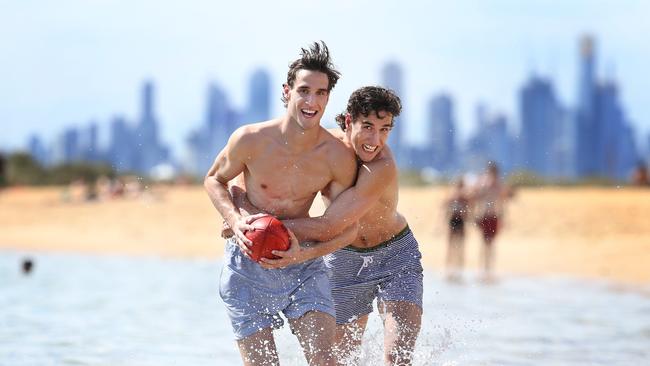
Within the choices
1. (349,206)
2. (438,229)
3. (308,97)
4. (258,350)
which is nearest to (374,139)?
(349,206)

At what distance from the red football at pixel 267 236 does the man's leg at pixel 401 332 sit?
123 cm

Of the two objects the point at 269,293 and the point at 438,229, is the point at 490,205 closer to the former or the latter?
the point at 438,229

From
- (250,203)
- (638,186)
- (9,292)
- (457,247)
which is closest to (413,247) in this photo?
(250,203)

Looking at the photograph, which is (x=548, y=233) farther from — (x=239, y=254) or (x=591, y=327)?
(x=239, y=254)

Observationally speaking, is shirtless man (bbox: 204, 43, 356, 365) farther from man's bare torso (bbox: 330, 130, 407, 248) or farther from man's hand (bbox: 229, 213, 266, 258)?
man's bare torso (bbox: 330, 130, 407, 248)

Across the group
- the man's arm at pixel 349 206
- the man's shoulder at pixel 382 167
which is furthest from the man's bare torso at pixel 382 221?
the man's arm at pixel 349 206

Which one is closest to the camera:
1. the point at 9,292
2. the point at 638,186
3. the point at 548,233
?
the point at 9,292

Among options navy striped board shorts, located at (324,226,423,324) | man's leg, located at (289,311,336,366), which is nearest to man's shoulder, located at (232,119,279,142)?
man's leg, located at (289,311,336,366)

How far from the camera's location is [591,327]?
11.9 m

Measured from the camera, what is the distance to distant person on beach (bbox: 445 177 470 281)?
720 inches

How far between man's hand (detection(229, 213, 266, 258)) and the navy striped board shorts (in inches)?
45.4

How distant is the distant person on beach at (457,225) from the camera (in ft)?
60.0

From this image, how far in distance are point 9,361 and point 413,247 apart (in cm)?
428

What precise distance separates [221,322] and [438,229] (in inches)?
583
